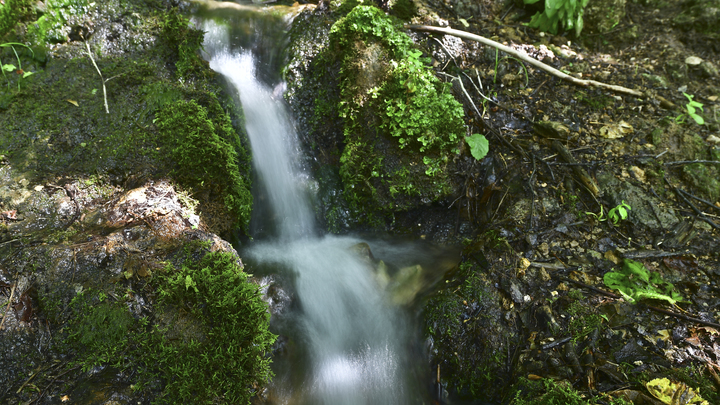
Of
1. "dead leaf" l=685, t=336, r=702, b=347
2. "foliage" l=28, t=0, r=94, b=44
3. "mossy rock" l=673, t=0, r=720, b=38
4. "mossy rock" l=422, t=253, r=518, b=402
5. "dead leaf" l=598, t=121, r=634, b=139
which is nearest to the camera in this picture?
"dead leaf" l=685, t=336, r=702, b=347

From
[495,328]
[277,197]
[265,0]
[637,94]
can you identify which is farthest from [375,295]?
[265,0]

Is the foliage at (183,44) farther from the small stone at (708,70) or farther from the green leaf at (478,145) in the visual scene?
the small stone at (708,70)

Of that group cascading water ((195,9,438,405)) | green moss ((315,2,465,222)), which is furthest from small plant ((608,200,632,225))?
cascading water ((195,9,438,405))

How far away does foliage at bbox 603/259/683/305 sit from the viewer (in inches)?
115

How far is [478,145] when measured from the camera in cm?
398

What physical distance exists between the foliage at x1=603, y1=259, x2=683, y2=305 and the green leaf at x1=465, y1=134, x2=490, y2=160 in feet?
5.59

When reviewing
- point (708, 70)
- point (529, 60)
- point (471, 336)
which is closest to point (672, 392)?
point (471, 336)

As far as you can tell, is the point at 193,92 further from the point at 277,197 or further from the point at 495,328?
the point at 495,328

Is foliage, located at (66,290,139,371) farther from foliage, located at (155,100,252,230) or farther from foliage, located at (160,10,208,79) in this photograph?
foliage, located at (160,10,208,79)

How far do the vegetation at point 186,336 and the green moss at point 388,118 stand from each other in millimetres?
2085

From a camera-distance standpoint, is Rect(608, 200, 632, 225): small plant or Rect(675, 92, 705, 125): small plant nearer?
Rect(608, 200, 632, 225): small plant

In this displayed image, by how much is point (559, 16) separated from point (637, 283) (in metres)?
4.21

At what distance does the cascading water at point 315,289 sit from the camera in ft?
10.2

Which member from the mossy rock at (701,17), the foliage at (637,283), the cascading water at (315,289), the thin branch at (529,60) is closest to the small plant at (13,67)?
the cascading water at (315,289)
